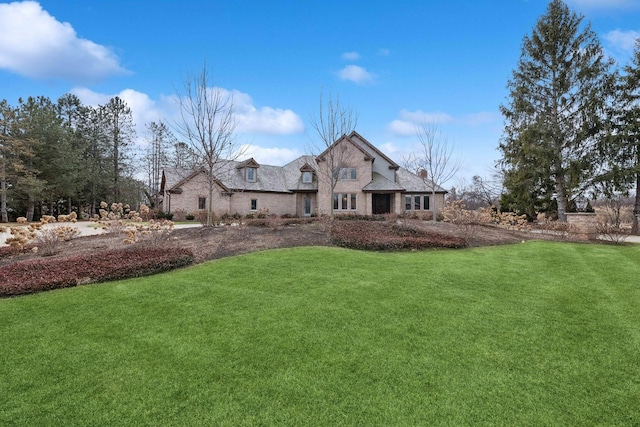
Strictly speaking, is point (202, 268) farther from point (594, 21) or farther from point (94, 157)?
point (94, 157)

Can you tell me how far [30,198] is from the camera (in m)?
28.6

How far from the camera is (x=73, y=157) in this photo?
31203mm

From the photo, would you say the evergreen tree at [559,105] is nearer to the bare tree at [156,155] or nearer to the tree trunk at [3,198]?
the bare tree at [156,155]

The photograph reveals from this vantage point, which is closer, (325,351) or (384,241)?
(325,351)

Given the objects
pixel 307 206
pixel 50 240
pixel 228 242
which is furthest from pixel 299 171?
pixel 50 240

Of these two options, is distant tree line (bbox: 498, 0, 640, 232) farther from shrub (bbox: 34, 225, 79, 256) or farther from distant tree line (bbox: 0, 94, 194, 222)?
distant tree line (bbox: 0, 94, 194, 222)

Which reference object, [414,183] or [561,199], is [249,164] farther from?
[561,199]

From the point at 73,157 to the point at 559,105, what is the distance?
41095 mm

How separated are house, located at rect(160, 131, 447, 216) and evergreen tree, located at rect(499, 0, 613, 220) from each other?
7.69m

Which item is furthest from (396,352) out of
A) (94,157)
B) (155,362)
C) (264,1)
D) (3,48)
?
A: (94,157)

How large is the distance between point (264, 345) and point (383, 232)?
954 cm

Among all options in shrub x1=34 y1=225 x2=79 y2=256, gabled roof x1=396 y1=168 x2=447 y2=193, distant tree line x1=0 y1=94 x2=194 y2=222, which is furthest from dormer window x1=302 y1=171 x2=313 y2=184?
shrub x1=34 y1=225 x2=79 y2=256

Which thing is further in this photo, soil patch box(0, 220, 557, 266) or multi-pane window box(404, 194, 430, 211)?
multi-pane window box(404, 194, 430, 211)

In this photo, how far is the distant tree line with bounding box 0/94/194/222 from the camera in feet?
91.4
